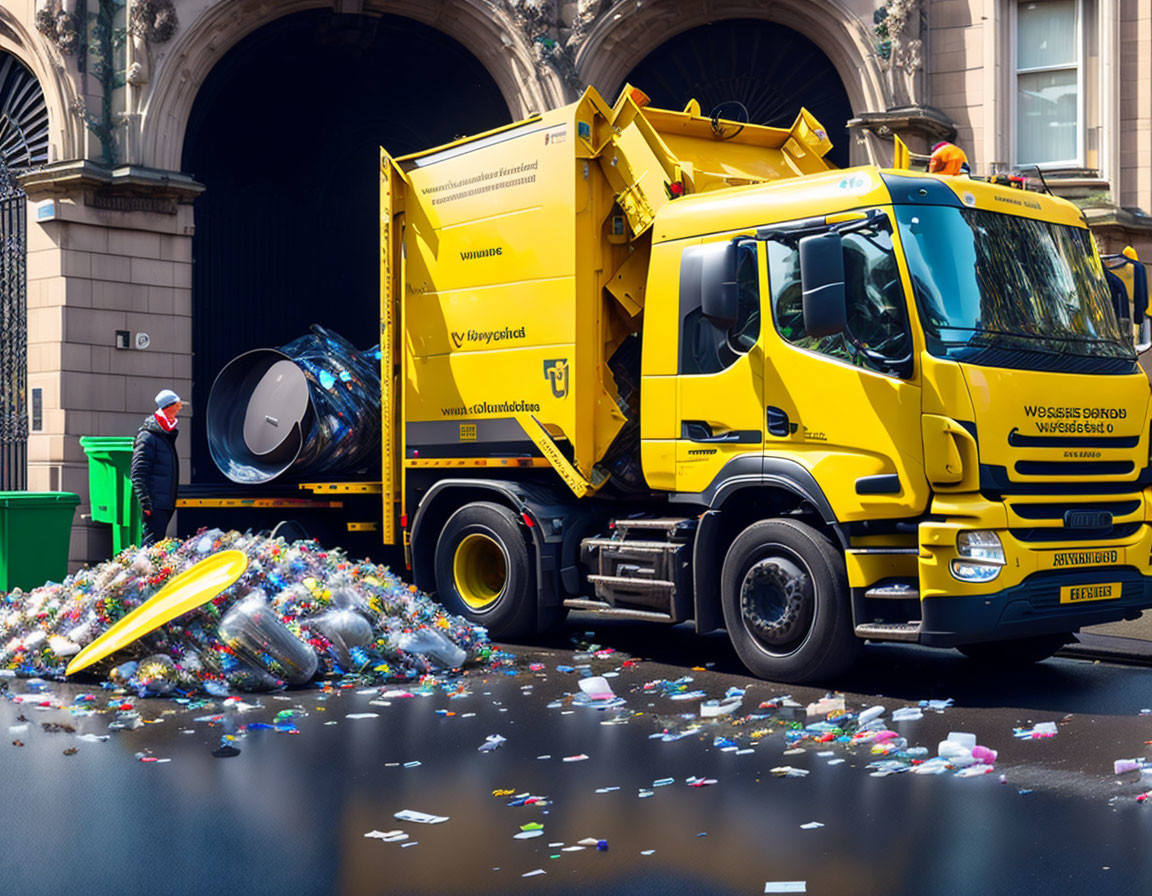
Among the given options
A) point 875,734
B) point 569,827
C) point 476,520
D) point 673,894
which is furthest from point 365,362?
point 673,894

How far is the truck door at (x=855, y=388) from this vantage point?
7.53 m

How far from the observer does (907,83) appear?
14867mm

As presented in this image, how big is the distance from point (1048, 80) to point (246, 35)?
29.3 feet

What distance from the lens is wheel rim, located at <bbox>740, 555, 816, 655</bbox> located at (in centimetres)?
795

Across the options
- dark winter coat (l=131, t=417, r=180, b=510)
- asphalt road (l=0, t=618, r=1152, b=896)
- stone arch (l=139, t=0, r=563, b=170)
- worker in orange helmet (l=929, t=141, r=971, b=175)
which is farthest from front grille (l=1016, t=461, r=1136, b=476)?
stone arch (l=139, t=0, r=563, b=170)

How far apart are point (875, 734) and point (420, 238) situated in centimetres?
569

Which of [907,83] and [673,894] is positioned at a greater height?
[907,83]

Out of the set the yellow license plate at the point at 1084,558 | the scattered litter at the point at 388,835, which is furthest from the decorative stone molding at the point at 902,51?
the scattered litter at the point at 388,835

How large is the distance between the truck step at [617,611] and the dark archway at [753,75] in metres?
7.96

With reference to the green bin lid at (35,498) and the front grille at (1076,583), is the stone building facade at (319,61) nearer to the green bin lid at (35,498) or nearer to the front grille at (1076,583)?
the green bin lid at (35,498)

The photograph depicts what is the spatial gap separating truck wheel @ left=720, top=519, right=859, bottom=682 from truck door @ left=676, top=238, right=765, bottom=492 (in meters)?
0.52

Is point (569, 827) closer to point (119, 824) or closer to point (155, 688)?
point (119, 824)

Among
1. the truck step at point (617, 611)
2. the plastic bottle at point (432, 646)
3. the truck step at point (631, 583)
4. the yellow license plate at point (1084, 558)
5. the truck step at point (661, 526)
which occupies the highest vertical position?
the truck step at point (661, 526)

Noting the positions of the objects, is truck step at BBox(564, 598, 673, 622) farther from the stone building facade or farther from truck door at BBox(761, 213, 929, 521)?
the stone building facade
